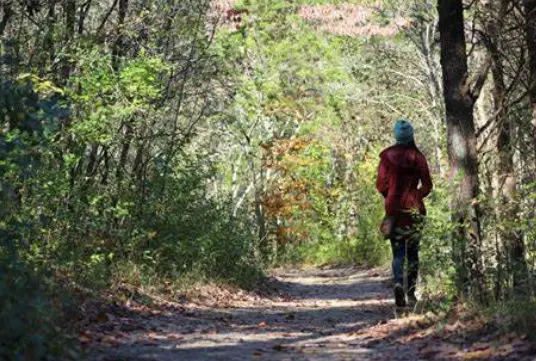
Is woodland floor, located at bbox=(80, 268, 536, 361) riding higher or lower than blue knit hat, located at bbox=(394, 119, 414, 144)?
lower

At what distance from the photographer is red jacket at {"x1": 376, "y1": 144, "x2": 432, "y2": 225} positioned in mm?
10242

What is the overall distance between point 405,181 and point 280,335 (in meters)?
2.26

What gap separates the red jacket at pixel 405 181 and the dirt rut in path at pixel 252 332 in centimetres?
138

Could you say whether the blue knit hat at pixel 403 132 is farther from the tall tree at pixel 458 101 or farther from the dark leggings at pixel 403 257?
the dark leggings at pixel 403 257

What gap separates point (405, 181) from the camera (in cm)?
1030

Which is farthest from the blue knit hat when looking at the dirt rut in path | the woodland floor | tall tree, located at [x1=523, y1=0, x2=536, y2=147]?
the dirt rut in path

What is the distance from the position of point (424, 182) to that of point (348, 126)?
26.2 meters

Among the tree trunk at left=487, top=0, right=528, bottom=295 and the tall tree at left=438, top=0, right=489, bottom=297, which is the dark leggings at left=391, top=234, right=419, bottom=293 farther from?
the tree trunk at left=487, top=0, right=528, bottom=295

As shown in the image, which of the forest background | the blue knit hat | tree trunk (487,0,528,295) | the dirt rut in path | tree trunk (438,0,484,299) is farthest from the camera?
the blue knit hat

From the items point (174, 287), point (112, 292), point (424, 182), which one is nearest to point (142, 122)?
point (174, 287)

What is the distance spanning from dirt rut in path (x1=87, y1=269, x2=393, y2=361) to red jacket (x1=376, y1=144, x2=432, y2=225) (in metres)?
1.38

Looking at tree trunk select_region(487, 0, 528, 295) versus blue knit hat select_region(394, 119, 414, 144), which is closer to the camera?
tree trunk select_region(487, 0, 528, 295)

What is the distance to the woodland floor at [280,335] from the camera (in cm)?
747

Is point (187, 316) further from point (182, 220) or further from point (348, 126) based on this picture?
point (348, 126)
